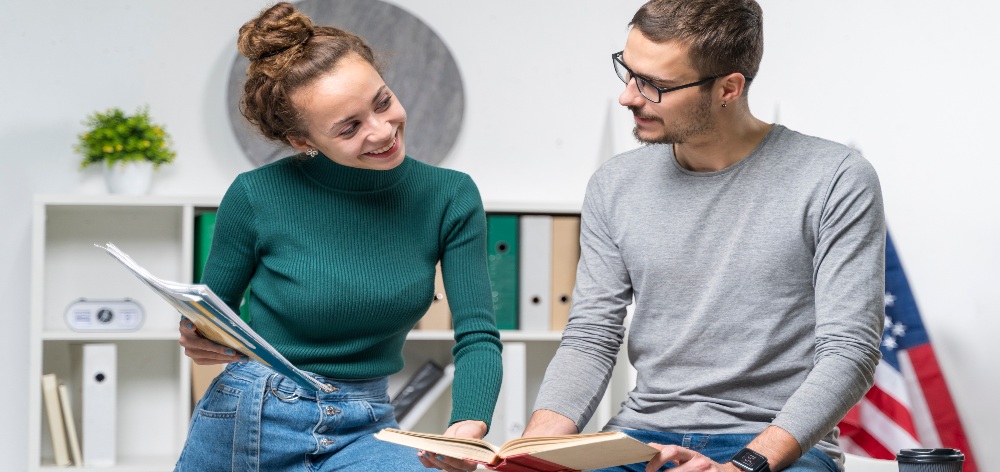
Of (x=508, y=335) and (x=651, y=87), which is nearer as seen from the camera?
(x=651, y=87)

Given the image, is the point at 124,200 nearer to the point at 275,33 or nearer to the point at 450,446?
the point at 275,33

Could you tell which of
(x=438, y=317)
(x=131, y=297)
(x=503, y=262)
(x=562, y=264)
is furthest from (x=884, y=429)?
(x=131, y=297)

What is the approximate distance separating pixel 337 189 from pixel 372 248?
0.35 feet

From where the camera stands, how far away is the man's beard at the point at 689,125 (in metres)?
1.49

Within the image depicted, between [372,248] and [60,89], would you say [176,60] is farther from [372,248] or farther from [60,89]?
[372,248]

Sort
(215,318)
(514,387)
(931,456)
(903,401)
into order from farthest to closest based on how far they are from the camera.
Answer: (514,387), (903,401), (931,456), (215,318)

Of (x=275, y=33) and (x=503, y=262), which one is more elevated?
(x=275, y=33)

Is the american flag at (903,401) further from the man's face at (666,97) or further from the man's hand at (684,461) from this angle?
the man's hand at (684,461)

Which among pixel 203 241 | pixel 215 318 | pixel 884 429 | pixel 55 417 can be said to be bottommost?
pixel 55 417

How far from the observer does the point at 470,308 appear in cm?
147

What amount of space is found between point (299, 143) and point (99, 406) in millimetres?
1283

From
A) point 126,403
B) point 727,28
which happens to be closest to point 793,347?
point 727,28

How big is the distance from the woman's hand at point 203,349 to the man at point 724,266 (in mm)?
430

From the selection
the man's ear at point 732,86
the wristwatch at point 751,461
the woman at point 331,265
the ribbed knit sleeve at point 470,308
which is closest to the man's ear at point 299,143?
the woman at point 331,265
